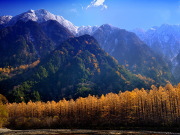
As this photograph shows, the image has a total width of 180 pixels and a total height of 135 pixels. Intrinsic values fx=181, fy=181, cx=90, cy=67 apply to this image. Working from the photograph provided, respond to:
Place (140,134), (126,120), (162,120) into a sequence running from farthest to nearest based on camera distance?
(126,120), (162,120), (140,134)

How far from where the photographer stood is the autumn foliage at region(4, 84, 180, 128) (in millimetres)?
116938

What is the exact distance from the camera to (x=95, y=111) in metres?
142

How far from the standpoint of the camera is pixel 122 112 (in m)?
129

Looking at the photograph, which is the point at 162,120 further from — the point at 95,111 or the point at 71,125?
the point at 71,125

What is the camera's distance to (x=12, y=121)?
147m

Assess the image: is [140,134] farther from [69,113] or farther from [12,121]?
[12,121]

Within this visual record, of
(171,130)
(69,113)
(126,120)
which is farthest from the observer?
(69,113)

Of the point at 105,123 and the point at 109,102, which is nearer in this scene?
the point at 105,123

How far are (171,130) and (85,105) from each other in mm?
69358

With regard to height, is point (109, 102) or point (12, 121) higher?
point (109, 102)

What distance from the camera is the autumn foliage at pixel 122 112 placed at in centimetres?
11694

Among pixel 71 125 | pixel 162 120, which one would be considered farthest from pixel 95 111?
pixel 162 120

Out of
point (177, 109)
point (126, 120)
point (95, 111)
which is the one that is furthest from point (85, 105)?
point (177, 109)

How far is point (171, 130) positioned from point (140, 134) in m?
22.4
